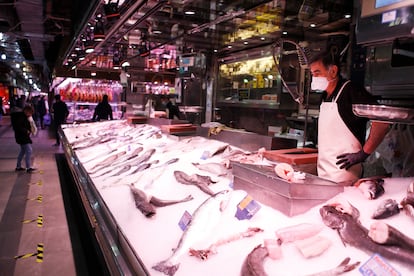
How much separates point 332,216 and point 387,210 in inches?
9.1

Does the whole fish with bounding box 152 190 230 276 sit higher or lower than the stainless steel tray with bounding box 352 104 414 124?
lower

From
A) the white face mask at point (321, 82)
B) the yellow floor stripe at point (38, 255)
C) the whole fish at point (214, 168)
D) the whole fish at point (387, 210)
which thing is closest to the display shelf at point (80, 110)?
the yellow floor stripe at point (38, 255)

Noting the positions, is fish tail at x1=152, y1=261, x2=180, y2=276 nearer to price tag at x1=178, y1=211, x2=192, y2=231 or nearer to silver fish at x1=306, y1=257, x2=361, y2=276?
price tag at x1=178, y1=211, x2=192, y2=231

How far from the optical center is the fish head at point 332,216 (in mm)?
1414

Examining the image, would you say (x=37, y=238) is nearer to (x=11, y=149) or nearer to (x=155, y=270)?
(x=155, y=270)

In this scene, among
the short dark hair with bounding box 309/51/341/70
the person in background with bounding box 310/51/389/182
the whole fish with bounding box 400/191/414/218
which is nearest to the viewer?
the whole fish with bounding box 400/191/414/218

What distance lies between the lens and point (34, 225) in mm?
4332

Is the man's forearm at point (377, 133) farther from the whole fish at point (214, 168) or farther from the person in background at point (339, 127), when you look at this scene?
the whole fish at point (214, 168)

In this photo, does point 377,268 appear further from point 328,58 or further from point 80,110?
point 80,110

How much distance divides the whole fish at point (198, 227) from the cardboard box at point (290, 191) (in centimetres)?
22

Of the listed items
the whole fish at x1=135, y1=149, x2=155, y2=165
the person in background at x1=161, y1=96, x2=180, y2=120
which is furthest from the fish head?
the person in background at x1=161, y1=96, x2=180, y2=120

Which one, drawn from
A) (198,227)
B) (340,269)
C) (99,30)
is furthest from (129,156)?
(340,269)

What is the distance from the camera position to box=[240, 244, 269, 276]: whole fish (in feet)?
4.07

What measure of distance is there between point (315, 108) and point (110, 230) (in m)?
3.81
